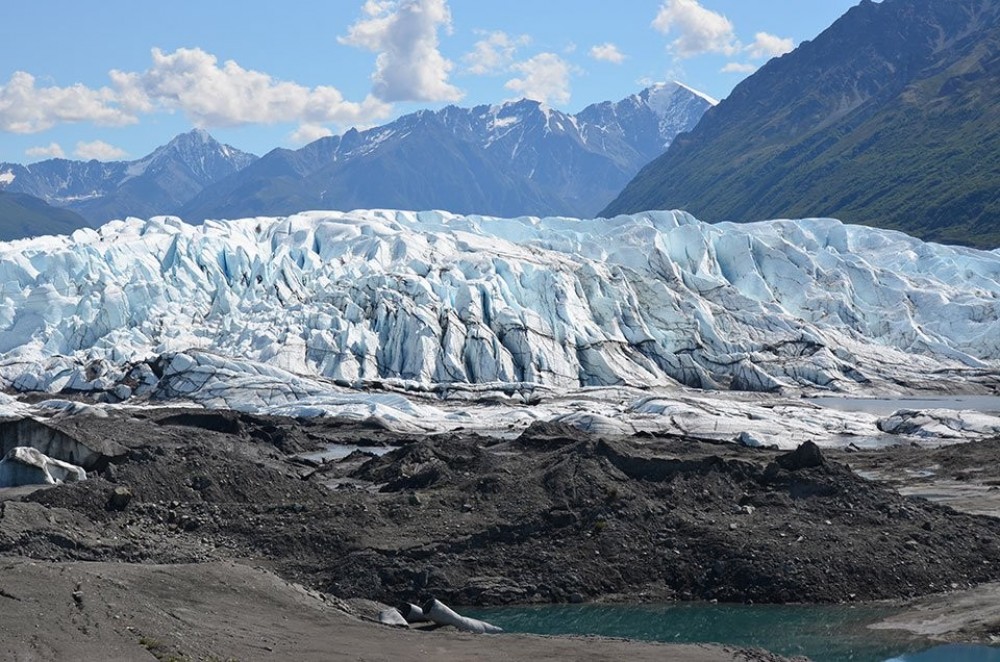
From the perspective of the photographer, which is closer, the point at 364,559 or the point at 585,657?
the point at 585,657

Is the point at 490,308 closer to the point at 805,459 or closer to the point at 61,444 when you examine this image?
the point at 61,444

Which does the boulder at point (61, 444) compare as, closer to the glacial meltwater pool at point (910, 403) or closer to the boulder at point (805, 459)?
the boulder at point (805, 459)

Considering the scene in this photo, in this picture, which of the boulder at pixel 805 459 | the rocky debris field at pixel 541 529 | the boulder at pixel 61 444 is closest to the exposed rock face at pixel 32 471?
the boulder at pixel 61 444

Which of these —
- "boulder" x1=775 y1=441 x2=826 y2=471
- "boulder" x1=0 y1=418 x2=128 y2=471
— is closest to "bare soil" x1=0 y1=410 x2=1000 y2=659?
"boulder" x1=775 y1=441 x2=826 y2=471

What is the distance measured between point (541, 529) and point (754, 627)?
5877mm

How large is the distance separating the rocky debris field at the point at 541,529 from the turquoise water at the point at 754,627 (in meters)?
0.55

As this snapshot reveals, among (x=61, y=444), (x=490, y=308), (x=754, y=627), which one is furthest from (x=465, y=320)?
(x=754, y=627)

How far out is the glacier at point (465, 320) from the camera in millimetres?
70000

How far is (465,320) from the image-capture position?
7588 centimetres

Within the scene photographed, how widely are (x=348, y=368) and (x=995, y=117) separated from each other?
14664 centimetres

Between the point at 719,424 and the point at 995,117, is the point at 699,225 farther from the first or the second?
the point at 995,117

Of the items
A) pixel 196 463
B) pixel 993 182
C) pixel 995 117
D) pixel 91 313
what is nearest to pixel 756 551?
pixel 196 463

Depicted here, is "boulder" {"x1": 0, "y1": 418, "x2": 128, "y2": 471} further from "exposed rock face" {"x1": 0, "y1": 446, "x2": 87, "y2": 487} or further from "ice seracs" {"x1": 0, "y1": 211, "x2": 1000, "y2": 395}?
"ice seracs" {"x1": 0, "y1": 211, "x2": 1000, "y2": 395}

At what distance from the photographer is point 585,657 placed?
22.1m
